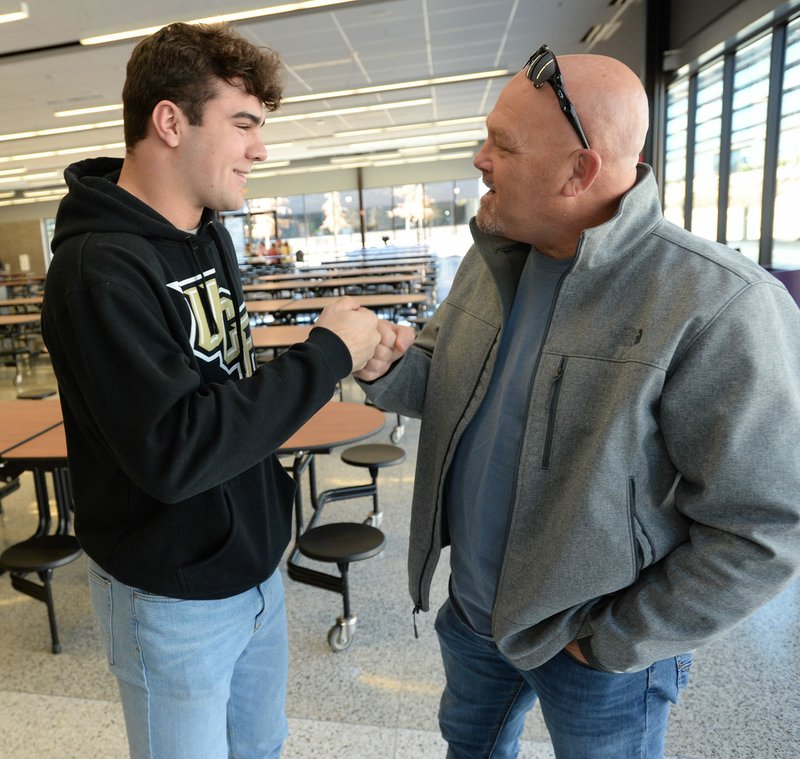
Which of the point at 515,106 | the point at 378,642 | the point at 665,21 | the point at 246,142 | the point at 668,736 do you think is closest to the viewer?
the point at 515,106

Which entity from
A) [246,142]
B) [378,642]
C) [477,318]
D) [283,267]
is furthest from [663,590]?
[283,267]

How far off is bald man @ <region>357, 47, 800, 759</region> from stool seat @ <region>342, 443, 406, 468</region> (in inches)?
66.7

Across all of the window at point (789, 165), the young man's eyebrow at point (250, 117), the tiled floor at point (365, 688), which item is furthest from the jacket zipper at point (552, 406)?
the window at point (789, 165)

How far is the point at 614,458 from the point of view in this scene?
91 cm

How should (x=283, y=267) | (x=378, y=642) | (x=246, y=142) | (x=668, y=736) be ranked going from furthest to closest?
(x=283, y=267) < (x=378, y=642) < (x=668, y=736) < (x=246, y=142)

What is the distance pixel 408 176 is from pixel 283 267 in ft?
28.2

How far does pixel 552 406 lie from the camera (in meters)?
0.99

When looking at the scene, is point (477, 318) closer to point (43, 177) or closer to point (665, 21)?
point (665, 21)

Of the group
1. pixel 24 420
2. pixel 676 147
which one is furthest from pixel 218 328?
pixel 676 147

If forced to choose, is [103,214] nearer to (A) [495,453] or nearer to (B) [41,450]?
(A) [495,453]

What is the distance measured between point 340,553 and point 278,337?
8.54 ft

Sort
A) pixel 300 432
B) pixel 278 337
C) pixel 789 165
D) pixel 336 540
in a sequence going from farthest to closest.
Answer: pixel 789 165, pixel 278 337, pixel 300 432, pixel 336 540

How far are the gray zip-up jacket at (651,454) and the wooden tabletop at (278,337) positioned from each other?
10.5ft

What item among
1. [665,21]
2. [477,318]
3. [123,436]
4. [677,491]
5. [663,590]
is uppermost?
[665,21]
